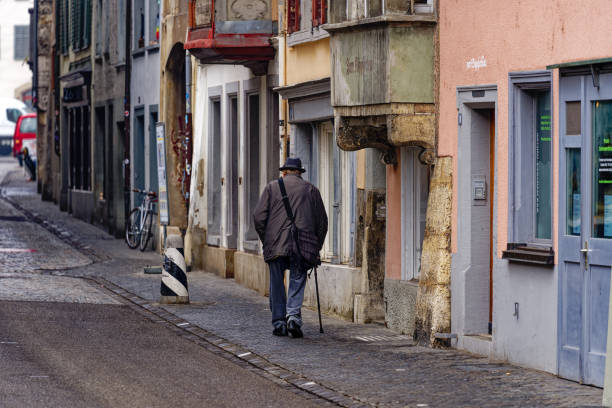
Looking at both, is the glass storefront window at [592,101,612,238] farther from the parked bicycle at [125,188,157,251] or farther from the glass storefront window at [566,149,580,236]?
the parked bicycle at [125,188,157,251]

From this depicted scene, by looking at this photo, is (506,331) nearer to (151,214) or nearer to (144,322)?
(144,322)

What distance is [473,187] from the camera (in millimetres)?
13812

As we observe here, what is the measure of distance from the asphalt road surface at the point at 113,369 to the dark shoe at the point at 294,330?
3.59 ft

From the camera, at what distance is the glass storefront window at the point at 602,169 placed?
11391 mm

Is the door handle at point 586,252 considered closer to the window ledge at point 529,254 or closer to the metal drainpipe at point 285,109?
the window ledge at point 529,254

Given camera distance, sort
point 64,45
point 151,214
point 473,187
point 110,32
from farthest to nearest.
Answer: point 64,45 → point 110,32 → point 151,214 → point 473,187

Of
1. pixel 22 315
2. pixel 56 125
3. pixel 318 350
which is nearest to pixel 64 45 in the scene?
pixel 56 125

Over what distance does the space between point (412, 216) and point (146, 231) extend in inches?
526

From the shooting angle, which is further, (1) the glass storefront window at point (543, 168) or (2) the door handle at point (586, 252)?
(1) the glass storefront window at point (543, 168)

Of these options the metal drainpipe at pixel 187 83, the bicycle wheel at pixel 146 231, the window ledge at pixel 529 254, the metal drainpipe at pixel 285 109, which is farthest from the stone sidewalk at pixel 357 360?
the bicycle wheel at pixel 146 231

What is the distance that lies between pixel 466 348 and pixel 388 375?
1.87 metres

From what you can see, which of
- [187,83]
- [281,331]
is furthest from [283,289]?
[187,83]

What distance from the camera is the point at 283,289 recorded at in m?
15.1

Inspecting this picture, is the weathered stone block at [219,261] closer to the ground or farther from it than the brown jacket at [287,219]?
closer to the ground
